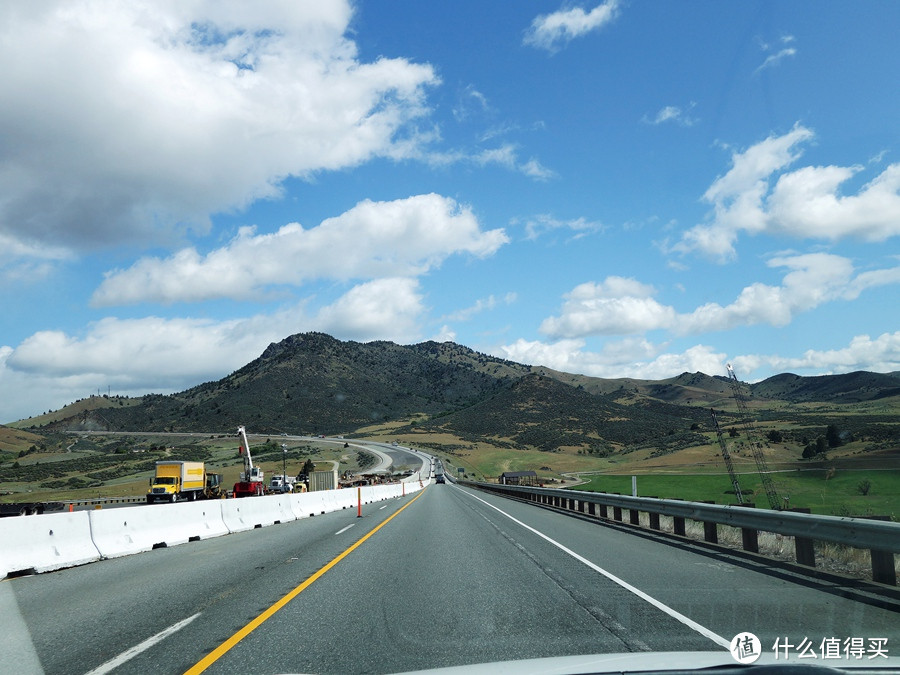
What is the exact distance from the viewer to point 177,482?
163ft

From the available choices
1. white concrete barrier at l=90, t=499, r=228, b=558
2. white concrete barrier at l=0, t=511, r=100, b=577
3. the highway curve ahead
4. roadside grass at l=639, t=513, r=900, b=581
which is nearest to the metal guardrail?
roadside grass at l=639, t=513, r=900, b=581

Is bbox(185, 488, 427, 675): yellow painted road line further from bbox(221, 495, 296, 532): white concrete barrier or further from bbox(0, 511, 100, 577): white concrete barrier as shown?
bbox(221, 495, 296, 532): white concrete barrier

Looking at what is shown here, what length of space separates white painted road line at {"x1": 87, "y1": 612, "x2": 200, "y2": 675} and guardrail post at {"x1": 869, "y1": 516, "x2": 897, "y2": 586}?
844 centimetres

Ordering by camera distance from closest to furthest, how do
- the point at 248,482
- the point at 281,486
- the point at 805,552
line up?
the point at 805,552
the point at 248,482
the point at 281,486

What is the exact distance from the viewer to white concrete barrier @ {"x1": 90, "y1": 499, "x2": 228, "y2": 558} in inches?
546

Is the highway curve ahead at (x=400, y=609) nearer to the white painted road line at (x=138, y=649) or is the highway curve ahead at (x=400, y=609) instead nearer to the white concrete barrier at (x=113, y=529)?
the white painted road line at (x=138, y=649)

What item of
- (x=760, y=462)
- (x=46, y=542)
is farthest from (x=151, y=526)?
(x=760, y=462)

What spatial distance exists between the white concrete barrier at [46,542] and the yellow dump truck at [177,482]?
3644cm

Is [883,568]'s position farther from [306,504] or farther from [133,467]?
[133,467]

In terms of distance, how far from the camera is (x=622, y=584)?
9.34m

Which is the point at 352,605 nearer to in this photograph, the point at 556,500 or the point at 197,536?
the point at 197,536

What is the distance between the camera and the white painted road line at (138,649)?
19.1 ft

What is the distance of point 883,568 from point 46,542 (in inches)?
520

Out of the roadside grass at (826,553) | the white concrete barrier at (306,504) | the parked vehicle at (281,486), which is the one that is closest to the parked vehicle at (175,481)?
the parked vehicle at (281,486)
